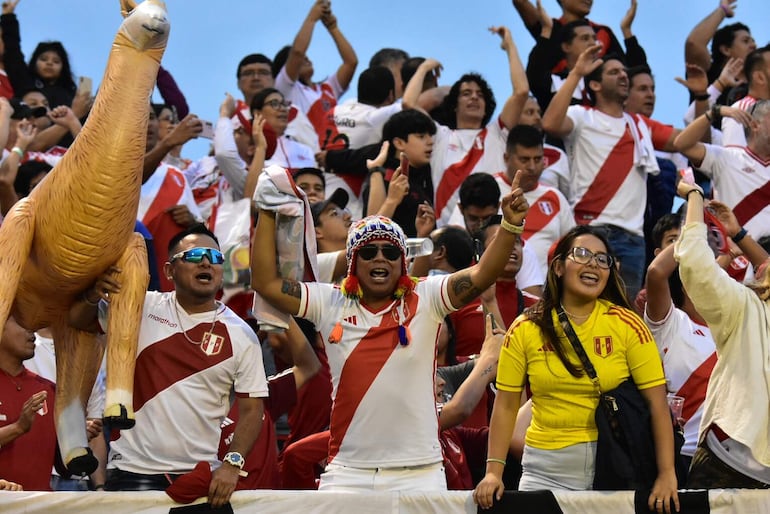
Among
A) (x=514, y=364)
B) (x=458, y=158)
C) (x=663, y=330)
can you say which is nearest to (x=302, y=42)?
(x=458, y=158)

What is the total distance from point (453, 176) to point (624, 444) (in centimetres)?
516

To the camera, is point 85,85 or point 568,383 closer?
point 568,383

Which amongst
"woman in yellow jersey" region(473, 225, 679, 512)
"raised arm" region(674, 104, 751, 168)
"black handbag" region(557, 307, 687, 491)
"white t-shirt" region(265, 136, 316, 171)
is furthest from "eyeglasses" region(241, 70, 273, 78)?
"black handbag" region(557, 307, 687, 491)

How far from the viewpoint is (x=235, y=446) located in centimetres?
642

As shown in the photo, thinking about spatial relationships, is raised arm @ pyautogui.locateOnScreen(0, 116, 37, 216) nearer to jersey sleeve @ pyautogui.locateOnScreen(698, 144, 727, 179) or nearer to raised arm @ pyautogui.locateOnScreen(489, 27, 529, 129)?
raised arm @ pyautogui.locateOnScreen(489, 27, 529, 129)

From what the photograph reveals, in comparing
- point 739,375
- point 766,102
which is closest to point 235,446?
point 739,375

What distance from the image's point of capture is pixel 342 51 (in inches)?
525

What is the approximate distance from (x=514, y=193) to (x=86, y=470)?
2.18 m

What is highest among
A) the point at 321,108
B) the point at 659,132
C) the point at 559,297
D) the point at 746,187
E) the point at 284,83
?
the point at 284,83

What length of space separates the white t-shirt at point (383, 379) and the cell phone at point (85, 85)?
5.71 meters

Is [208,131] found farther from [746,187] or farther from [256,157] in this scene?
[746,187]

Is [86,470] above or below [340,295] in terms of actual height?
below

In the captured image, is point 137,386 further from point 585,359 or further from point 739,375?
point 739,375

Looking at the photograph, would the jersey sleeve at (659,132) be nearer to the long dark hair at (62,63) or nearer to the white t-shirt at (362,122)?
the white t-shirt at (362,122)
